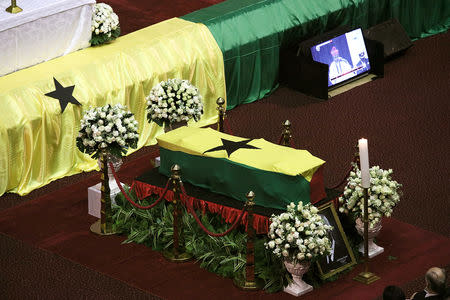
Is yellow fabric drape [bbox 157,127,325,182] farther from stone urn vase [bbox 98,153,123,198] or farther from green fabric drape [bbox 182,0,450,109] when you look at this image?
green fabric drape [bbox 182,0,450,109]

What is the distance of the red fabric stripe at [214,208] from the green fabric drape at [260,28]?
3.28m

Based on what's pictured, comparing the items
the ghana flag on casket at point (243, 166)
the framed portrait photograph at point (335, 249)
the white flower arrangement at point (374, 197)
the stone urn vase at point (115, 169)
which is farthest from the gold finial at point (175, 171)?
the white flower arrangement at point (374, 197)

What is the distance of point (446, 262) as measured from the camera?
10016mm

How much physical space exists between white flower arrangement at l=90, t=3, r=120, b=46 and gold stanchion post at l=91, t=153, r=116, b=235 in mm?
2741

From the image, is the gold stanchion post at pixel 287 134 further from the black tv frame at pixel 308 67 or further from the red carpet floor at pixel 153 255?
the black tv frame at pixel 308 67

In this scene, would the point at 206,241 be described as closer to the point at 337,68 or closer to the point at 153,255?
the point at 153,255

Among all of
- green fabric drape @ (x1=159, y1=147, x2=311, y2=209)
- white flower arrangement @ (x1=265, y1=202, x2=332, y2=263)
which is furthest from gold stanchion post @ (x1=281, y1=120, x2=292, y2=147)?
white flower arrangement @ (x1=265, y1=202, x2=332, y2=263)

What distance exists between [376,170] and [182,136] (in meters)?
1.91

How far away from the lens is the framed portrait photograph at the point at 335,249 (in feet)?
32.2

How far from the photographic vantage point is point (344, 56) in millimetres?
14375

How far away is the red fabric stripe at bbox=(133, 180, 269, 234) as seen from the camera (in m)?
9.90

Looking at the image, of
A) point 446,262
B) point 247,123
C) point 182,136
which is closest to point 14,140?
point 182,136

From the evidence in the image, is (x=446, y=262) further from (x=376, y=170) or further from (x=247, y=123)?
(x=247, y=123)

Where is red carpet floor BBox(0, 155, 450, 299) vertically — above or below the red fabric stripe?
below
